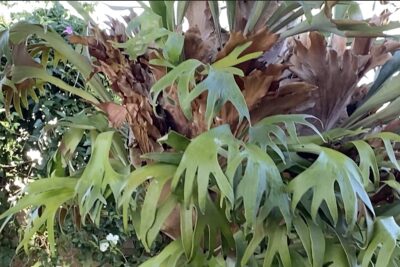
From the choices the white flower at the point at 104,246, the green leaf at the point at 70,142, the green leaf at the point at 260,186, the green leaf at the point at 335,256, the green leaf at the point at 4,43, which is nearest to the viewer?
the green leaf at the point at 260,186

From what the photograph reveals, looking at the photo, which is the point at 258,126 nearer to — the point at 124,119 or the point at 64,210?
the point at 124,119

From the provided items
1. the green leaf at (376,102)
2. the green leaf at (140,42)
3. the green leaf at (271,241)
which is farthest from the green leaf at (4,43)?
the green leaf at (376,102)

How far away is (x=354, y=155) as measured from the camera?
3.63 ft

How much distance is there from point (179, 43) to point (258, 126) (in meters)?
0.21

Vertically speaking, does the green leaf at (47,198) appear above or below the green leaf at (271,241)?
above

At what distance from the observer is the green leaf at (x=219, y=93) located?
2.92 feet

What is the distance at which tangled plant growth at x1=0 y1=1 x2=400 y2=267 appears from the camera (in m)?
0.93

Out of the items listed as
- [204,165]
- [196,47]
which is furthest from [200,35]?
[204,165]

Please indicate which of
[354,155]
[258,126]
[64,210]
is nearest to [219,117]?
[258,126]

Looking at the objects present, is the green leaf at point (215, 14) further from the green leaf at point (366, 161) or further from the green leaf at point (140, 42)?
the green leaf at point (366, 161)

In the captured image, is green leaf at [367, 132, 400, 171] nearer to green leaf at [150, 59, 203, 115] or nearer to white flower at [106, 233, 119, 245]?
green leaf at [150, 59, 203, 115]

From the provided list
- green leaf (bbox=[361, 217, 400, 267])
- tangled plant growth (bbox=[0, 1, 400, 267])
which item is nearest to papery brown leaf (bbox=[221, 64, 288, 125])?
tangled plant growth (bbox=[0, 1, 400, 267])

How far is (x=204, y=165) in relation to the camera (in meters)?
0.90

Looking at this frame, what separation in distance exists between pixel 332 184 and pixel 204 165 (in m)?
0.22
